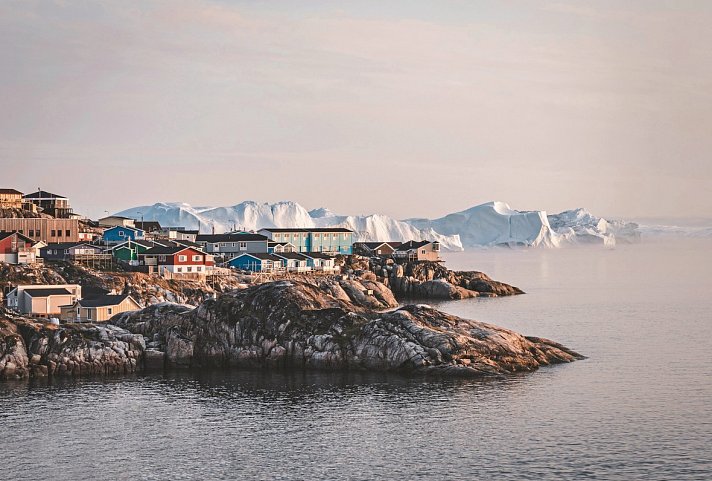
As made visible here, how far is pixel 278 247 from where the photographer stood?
Answer: 4508 inches

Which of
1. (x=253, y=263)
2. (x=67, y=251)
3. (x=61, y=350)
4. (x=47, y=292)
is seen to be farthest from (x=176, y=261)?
(x=61, y=350)

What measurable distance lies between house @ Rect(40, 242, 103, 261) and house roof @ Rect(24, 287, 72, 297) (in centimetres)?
2515

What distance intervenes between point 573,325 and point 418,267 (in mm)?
45993

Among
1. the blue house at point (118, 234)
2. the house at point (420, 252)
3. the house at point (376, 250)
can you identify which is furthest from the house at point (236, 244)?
the house at point (420, 252)

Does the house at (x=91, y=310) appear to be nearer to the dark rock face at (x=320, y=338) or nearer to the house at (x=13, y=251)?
the dark rock face at (x=320, y=338)

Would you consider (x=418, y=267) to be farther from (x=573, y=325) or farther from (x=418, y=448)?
(x=418, y=448)

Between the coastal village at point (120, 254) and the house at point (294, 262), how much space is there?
0.38 ft

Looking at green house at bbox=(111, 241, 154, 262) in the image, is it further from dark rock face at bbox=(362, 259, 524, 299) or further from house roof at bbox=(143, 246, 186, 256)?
dark rock face at bbox=(362, 259, 524, 299)

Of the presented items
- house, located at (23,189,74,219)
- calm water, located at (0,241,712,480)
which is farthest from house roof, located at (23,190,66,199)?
calm water, located at (0,241,712,480)

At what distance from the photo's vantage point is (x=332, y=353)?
2057 inches

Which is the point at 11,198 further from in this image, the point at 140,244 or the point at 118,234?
the point at 140,244

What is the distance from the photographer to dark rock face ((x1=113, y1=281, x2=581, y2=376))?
51406 mm

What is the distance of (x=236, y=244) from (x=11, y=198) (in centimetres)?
2657

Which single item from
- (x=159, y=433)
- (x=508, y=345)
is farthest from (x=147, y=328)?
(x=508, y=345)
